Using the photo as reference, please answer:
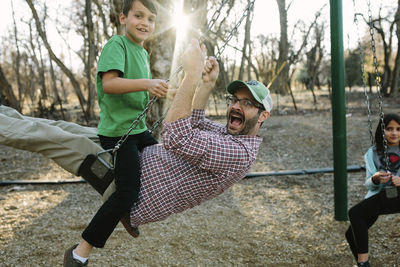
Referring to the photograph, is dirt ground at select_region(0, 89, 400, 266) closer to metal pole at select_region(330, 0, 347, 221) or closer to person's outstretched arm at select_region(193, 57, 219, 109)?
metal pole at select_region(330, 0, 347, 221)

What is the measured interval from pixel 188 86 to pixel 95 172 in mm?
709

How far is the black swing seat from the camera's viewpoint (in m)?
1.96

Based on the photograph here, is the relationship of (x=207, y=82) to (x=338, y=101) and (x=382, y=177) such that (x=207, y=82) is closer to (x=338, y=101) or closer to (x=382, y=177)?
(x=382, y=177)

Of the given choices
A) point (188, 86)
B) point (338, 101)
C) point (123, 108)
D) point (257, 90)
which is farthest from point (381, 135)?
point (123, 108)

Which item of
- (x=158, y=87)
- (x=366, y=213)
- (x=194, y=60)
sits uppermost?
(x=194, y=60)

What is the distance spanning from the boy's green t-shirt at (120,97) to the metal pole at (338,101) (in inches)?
86.9

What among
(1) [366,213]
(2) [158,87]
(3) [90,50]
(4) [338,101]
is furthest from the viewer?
(3) [90,50]

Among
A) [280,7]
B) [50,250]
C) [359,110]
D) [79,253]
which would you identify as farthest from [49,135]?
[359,110]

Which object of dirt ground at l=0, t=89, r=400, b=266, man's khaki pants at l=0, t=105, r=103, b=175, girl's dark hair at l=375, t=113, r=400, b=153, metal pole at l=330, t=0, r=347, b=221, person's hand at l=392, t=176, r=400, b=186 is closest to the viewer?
man's khaki pants at l=0, t=105, r=103, b=175

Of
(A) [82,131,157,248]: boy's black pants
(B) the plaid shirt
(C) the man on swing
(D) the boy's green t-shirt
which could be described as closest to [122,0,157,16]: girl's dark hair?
(D) the boy's green t-shirt

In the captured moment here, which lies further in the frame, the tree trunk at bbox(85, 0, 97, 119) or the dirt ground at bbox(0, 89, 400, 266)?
the tree trunk at bbox(85, 0, 97, 119)

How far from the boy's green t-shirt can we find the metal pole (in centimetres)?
221

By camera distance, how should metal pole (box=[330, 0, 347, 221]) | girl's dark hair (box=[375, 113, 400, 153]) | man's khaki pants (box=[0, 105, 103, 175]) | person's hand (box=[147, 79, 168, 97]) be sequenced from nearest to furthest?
person's hand (box=[147, 79, 168, 97]) < man's khaki pants (box=[0, 105, 103, 175]) < girl's dark hair (box=[375, 113, 400, 153]) < metal pole (box=[330, 0, 347, 221])

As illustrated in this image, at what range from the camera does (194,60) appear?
5.92 feet
